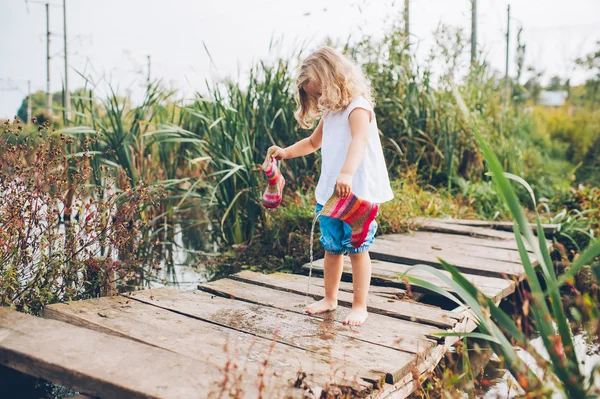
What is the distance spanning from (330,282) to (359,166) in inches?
22.4

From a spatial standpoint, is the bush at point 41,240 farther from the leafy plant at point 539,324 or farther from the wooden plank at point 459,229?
the wooden plank at point 459,229

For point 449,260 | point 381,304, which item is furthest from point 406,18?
point 381,304

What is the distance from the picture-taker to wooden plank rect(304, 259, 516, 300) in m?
3.19

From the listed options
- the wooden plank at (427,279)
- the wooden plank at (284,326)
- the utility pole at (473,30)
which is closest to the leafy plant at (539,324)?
the wooden plank at (284,326)

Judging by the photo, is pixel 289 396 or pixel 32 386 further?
pixel 32 386

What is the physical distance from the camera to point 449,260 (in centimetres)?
379

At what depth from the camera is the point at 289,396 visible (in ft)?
5.72

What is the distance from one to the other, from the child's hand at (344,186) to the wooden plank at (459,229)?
2608 mm

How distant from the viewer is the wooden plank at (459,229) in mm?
4790

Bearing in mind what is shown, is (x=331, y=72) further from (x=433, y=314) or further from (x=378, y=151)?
(x=433, y=314)

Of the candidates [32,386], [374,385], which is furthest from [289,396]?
[32,386]

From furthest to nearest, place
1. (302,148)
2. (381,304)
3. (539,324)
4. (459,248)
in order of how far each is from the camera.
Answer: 1. (459,248)
2. (302,148)
3. (381,304)
4. (539,324)

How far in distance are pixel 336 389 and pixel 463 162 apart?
530cm

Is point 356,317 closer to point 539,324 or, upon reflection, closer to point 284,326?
point 284,326
